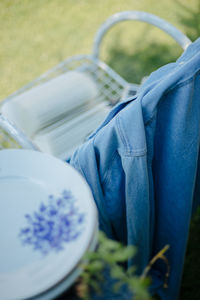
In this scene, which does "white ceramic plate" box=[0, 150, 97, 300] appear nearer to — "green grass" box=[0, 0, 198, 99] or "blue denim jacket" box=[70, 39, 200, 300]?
"blue denim jacket" box=[70, 39, 200, 300]

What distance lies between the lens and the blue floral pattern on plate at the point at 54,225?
0.48m

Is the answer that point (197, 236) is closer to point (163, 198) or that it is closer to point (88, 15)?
point (163, 198)

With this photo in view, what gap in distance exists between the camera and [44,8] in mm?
2643

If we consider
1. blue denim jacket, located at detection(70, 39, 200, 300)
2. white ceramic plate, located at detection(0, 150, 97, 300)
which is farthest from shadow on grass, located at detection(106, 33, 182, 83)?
white ceramic plate, located at detection(0, 150, 97, 300)

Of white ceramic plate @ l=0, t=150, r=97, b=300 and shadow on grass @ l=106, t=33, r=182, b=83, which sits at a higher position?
white ceramic plate @ l=0, t=150, r=97, b=300

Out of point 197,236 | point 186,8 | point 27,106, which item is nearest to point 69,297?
point 27,106

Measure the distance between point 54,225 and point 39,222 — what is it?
32 mm

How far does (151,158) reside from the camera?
0.67 metres

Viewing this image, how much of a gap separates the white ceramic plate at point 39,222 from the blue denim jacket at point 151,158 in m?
0.14

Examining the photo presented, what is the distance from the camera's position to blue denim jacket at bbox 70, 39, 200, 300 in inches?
23.1

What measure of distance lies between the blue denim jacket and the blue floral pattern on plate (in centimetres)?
17

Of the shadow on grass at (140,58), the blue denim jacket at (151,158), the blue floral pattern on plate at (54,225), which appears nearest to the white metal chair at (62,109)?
the blue denim jacket at (151,158)

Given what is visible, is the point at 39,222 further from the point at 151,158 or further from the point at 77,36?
the point at 77,36

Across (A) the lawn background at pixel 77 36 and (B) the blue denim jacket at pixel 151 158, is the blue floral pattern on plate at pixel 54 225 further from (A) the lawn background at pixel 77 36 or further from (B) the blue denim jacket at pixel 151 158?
(A) the lawn background at pixel 77 36
